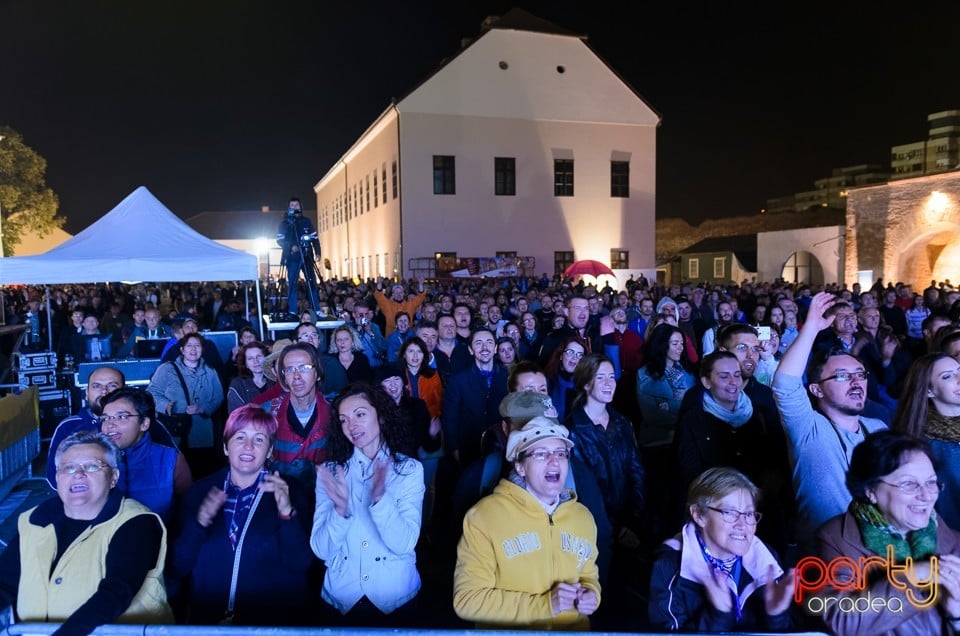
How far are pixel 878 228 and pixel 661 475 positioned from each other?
915 inches

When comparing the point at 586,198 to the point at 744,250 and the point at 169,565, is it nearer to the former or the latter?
the point at 744,250

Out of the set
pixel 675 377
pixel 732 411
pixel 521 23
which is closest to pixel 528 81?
pixel 521 23

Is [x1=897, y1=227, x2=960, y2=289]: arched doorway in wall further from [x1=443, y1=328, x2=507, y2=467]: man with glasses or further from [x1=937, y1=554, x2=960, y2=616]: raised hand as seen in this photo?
[x1=937, y1=554, x2=960, y2=616]: raised hand

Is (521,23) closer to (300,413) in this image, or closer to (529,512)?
(300,413)

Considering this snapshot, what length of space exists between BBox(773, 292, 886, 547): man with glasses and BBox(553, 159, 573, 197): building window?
2566cm

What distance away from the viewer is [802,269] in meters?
28.4

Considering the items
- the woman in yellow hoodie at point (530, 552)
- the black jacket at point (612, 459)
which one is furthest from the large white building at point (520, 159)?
the woman in yellow hoodie at point (530, 552)

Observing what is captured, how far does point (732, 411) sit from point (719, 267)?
31.7 metres

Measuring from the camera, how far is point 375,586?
8.78 feet

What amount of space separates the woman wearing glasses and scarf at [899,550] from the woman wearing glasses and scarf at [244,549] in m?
2.15

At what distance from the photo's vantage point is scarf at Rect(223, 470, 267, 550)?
2666mm

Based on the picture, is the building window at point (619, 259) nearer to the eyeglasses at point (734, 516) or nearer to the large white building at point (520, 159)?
the large white building at point (520, 159)

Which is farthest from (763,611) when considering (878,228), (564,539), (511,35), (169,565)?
(511,35)

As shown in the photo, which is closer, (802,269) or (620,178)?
(802,269)
